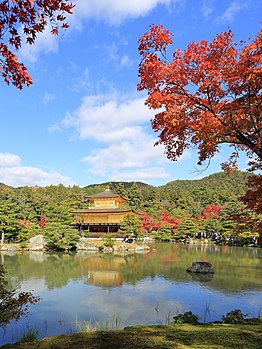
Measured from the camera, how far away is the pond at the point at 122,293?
293 inches

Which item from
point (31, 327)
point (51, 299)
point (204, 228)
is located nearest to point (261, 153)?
point (31, 327)

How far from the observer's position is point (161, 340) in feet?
13.6

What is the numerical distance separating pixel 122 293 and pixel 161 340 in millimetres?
6380

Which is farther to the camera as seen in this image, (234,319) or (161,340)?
(234,319)

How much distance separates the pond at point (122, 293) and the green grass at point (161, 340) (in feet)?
7.99

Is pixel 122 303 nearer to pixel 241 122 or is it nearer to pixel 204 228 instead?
pixel 241 122

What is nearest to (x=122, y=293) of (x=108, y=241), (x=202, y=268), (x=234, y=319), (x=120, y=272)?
(x=120, y=272)

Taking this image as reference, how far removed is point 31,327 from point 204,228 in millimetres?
30930

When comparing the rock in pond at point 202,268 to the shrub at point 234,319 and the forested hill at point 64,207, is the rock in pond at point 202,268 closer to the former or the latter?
the forested hill at point 64,207

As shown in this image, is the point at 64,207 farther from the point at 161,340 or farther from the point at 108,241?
the point at 161,340

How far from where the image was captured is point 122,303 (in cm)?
901

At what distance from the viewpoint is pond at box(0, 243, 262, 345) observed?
24.4ft

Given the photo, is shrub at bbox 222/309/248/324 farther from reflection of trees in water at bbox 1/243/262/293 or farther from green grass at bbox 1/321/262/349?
reflection of trees in water at bbox 1/243/262/293

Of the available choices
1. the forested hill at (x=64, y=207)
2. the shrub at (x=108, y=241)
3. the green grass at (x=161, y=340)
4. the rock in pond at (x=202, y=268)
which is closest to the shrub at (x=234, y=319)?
the green grass at (x=161, y=340)
